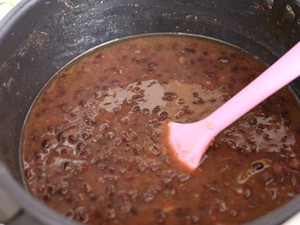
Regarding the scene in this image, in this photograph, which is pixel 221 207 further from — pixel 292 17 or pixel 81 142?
pixel 292 17

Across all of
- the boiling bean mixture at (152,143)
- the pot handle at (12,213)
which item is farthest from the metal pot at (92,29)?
the pot handle at (12,213)

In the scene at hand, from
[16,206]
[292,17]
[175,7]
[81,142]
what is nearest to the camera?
[16,206]

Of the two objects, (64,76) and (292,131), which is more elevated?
(64,76)

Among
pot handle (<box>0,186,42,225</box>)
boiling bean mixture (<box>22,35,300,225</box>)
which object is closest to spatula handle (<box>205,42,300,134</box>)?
boiling bean mixture (<box>22,35,300,225</box>)

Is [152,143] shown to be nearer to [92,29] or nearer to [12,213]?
[12,213]

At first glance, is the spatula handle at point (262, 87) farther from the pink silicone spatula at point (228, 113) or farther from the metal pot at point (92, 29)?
the metal pot at point (92, 29)

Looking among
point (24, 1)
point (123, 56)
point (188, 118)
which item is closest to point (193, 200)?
point (188, 118)
